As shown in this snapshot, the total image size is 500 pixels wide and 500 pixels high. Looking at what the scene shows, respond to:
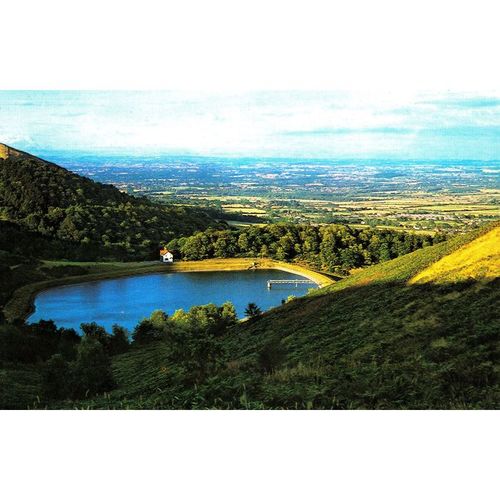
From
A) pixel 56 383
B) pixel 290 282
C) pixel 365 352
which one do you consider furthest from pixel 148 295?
pixel 365 352

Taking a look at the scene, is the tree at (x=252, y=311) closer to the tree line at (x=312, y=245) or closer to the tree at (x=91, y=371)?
the tree line at (x=312, y=245)

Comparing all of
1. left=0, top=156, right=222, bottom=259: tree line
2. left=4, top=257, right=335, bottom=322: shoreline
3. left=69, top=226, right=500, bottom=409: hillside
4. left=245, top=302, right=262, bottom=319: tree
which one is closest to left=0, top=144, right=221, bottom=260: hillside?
left=0, top=156, right=222, bottom=259: tree line

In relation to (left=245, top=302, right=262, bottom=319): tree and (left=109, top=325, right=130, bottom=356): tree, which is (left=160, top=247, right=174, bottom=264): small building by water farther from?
(left=245, top=302, right=262, bottom=319): tree

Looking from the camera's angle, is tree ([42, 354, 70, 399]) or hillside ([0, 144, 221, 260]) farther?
hillside ([0, 144, 221, 260])

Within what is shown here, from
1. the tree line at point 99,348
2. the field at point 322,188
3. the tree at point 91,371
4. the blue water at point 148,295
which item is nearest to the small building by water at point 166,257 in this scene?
the blue water at point 148,295

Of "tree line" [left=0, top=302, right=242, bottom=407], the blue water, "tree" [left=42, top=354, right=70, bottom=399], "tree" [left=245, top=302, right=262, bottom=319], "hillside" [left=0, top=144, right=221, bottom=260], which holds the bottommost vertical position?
"tree" [left=42, top=354, right=70, bottom=399]

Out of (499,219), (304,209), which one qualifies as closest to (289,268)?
(304,209)
